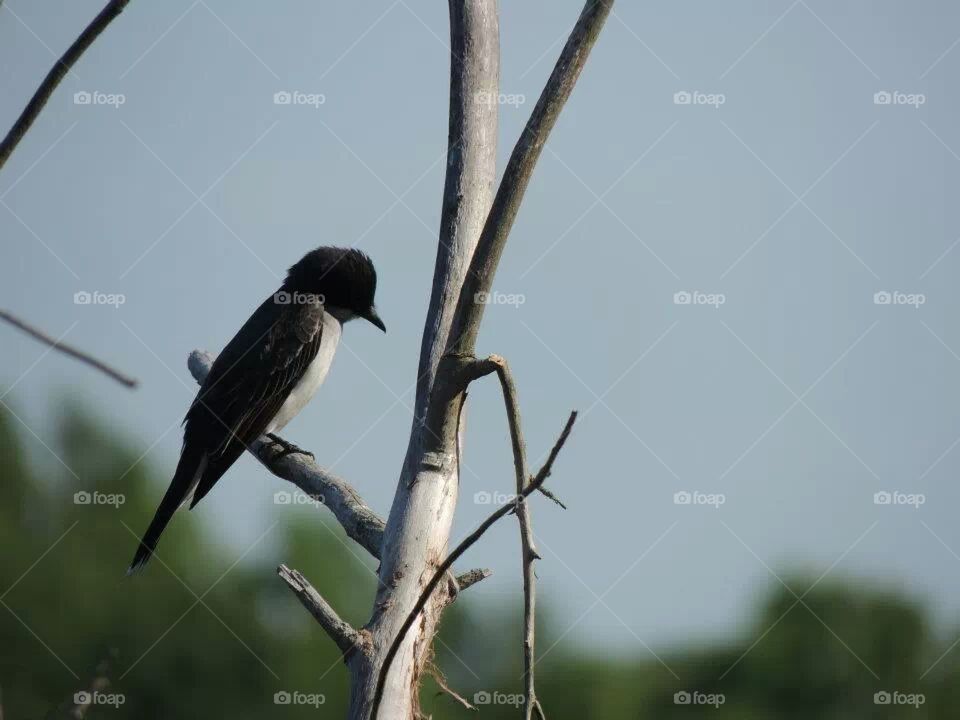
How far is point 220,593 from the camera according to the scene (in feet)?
77.7

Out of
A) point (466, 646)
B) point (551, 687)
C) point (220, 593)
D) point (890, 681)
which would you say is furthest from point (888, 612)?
point (220, 593)

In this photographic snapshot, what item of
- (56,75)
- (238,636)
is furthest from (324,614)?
(238,636)

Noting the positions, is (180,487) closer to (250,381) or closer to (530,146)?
(250,381)

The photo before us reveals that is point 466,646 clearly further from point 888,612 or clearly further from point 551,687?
point 888,612

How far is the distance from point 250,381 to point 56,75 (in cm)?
476

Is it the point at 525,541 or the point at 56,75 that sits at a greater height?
the point at 56,75

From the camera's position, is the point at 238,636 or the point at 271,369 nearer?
the point at 271,369

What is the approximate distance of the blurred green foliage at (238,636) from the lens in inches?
742

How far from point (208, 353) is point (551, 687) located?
13.7 metres

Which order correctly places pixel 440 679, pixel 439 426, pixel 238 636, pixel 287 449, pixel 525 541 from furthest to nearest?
pixel 238 636 < pixel 287 449 < pixel 440 679 < pixel 439 426 < pixel 525 541

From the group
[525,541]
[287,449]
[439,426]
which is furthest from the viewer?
[287,449]

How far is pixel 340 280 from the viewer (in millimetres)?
6926

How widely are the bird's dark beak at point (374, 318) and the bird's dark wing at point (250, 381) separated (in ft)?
1.29

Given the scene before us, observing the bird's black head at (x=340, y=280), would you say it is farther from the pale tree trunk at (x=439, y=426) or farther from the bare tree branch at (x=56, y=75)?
the bare tree branch at (x=56, y=75)
